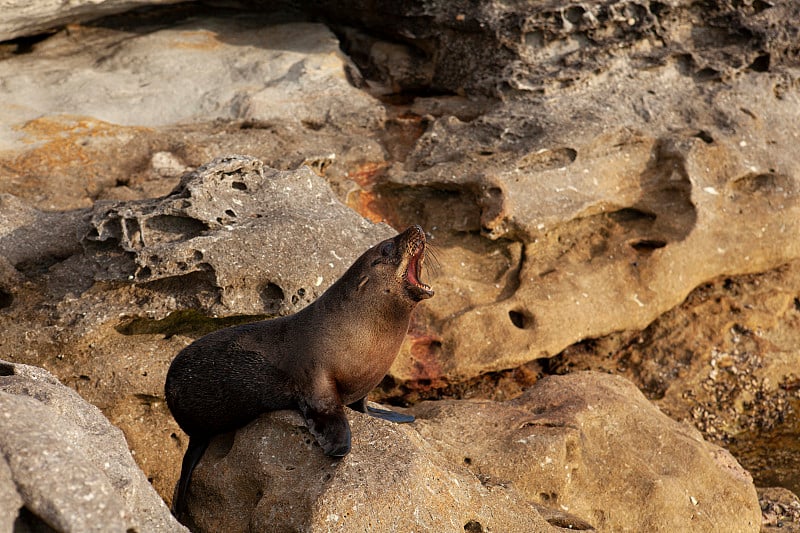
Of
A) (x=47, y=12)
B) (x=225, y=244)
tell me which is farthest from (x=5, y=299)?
(x=47, y=12)

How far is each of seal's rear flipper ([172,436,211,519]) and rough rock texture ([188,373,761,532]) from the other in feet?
0.26

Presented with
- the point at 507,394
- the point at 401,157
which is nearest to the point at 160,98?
the point at 401,157

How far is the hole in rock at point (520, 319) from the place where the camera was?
779 centimetres

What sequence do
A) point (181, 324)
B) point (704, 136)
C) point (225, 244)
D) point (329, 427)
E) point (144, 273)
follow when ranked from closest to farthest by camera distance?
point (329, 427), point (144, 273), point (225, 244), point (181, 324), point (704, 136)

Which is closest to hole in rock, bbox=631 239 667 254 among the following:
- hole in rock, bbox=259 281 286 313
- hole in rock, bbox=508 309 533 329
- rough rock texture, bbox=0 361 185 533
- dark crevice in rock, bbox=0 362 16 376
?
hole in rock, bbox=508 309 533 329

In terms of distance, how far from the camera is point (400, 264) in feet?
18.0

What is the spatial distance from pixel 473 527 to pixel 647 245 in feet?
14.4

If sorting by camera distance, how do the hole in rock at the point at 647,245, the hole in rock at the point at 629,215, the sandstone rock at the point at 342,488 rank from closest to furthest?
the sandstone rock at the point at 342,488 → the hole in rock at the point at 647,245 → the hole in rock at the point at 629,215

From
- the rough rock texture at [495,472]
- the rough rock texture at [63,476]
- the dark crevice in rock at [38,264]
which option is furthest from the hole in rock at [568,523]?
the dark crevice in rock at [38,264]

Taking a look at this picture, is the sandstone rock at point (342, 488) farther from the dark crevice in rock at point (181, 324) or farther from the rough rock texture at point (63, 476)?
the dark crevice in rock at point (181, 324)

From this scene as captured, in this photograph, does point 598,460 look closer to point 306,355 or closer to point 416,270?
point 416,270

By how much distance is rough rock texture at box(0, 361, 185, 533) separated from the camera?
11.1 ft

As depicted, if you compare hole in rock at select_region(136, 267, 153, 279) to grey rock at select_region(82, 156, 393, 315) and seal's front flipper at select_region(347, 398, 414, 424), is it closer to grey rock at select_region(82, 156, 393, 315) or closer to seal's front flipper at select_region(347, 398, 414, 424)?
grey rock at select_region(82, 156, 393, 315)

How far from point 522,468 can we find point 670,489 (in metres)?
0.95
